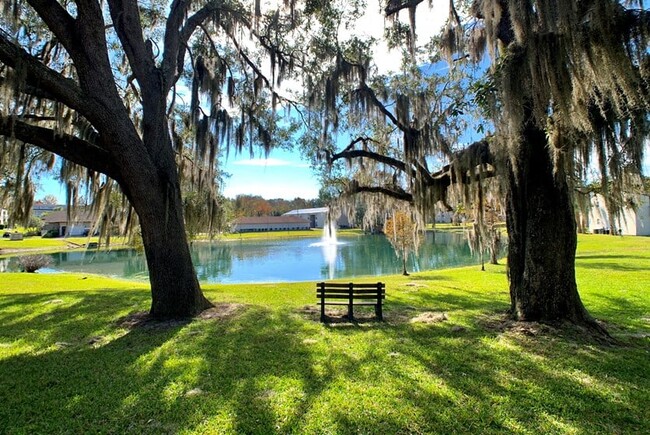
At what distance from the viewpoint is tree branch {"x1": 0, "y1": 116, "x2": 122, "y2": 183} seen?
4718mm

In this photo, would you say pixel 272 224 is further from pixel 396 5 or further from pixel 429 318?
pixel 429 318

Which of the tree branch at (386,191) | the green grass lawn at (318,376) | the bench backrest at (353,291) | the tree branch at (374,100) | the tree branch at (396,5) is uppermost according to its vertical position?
the tree branch at (396,5)

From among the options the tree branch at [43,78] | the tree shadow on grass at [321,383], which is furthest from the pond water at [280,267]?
the tree branch at [43,78]

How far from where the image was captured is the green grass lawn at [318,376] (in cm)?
257

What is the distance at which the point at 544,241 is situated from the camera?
184 inches

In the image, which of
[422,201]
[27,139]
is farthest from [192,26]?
[422,201]

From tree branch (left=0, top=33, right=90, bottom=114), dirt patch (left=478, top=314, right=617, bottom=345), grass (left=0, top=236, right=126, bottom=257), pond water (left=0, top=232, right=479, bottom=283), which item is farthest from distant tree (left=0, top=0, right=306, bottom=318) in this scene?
grass (left=0, top=236, right=126, bottom=257)

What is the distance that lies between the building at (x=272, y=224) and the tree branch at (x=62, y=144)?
207ft

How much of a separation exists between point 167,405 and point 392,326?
11.1 feet

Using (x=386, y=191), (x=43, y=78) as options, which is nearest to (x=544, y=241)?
(x=386, y=191)

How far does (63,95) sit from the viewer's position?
476cm

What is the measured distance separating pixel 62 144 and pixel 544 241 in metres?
6.96

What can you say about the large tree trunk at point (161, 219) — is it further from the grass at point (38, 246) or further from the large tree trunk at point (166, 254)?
the grass at point (38, 246)

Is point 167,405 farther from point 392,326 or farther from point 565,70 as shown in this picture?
point 565,70
